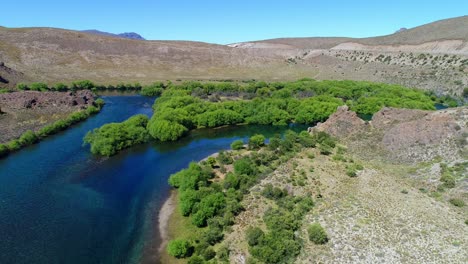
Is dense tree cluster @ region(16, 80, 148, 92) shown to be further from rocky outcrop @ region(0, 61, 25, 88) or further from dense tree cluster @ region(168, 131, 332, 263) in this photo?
dense tree cluster @ region(168, 131, 332, 263)

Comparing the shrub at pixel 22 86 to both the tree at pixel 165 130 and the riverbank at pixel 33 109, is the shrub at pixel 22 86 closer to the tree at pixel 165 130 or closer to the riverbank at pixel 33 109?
the riverbank at pixel 33 109

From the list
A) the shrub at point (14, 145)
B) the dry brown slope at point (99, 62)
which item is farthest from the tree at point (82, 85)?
the shrub at point (14, 145)

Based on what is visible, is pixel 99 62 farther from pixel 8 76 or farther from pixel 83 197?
pixel 83 197

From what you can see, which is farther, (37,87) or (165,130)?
(37,87)

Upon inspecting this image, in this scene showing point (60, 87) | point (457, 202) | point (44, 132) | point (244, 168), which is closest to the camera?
point (457, 202)

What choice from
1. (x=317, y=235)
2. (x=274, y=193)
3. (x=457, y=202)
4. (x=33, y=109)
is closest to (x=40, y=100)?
(x=33, y=109)

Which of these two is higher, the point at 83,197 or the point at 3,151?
the point at 3,151
